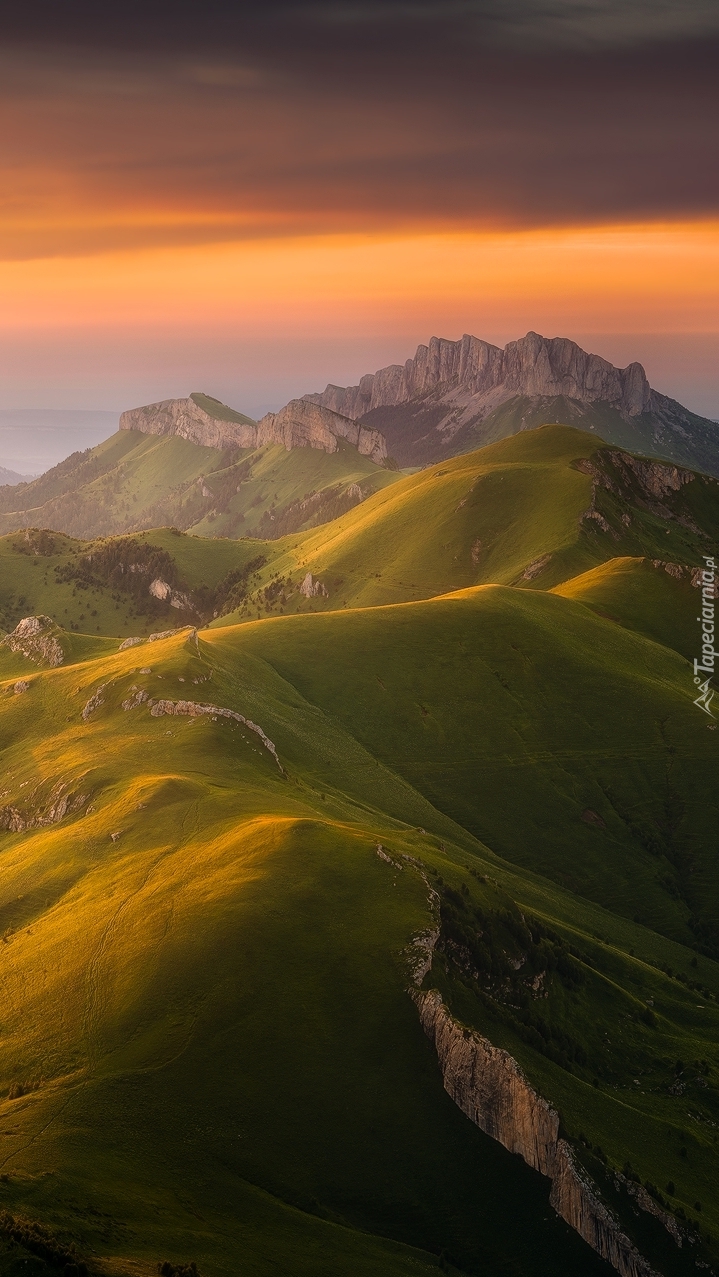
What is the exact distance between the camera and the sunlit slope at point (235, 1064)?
192 ft

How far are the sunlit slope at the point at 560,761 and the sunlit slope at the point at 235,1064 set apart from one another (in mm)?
56768

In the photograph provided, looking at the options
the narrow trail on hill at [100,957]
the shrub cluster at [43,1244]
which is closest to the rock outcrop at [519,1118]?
the narrow trail on hill at [100,957]

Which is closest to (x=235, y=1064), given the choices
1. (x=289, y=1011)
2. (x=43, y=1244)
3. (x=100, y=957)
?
(x=289, y=1011)

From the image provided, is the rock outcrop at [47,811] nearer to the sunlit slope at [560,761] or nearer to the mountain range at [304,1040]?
the mountain range at [304,1040]

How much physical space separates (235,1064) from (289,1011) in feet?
19.6

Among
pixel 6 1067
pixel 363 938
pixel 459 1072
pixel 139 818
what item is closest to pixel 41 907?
pixel 139 818

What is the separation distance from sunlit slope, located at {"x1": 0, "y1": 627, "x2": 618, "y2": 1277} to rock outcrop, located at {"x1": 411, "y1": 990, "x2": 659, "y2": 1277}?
3.65ft

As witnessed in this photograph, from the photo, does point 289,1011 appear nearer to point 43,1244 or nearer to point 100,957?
point 100,957

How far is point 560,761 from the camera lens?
176m

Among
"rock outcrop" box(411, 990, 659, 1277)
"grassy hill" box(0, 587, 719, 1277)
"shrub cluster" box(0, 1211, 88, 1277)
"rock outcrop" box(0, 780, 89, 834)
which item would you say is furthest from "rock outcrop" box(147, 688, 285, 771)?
"shrub cluster" box(0, 1211, 88, 1277)

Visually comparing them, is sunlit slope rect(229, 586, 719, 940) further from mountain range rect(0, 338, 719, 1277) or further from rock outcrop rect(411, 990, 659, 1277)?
rock outcrop rect(411, 990, 659, 1277)

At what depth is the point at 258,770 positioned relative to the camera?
5079 inches

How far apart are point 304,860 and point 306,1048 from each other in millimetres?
20561

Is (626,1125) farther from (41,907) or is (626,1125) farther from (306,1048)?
(41,907)
